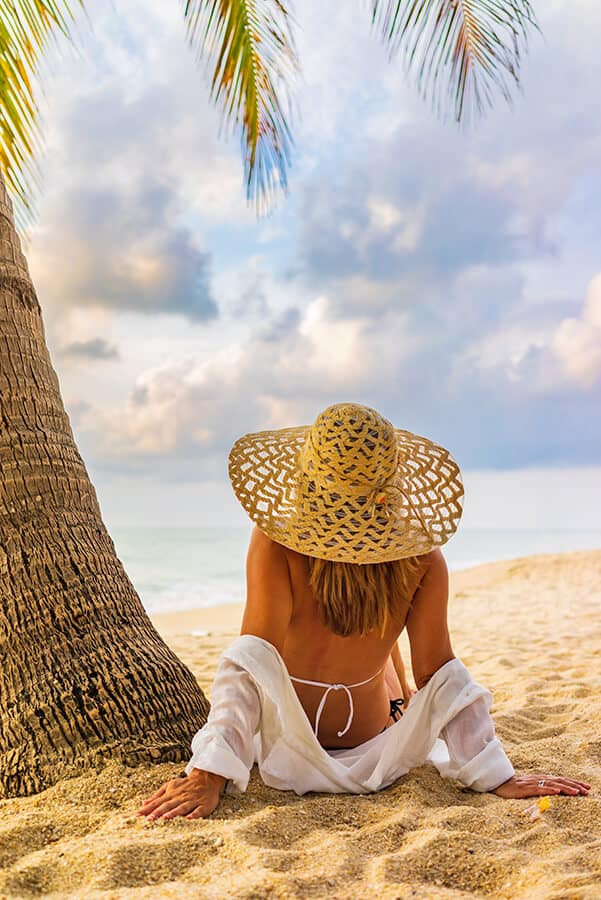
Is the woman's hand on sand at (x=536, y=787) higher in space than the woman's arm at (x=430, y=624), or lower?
lower

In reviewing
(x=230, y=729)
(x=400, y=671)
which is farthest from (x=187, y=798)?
(x=400, y=671)

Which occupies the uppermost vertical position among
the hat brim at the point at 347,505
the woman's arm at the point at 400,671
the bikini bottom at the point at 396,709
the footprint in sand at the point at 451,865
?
the hat brim at the point at 347,505

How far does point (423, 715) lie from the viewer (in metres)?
2.46

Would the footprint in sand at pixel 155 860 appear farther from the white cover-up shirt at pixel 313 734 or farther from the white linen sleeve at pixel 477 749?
the white linen sleeve at pixel 477 749

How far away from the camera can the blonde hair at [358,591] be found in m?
2.43

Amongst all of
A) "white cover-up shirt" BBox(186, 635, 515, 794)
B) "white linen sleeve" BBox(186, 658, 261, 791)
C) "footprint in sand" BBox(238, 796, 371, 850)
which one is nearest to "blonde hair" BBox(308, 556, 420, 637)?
"white cover-up shirt" BBox(186, 635, 515, 794)

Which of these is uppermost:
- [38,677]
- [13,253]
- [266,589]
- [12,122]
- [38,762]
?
[12,122]

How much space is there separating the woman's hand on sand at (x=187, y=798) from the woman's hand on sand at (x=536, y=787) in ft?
2.85

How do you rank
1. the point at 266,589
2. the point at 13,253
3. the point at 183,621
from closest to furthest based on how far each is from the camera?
the point at 266,589 < the point at 13,253 < the point at 183,621

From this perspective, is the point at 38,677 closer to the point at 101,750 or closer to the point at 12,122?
the point at 101,750

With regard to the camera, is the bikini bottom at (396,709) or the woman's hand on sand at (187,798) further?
the bikini bottom at (396,709)

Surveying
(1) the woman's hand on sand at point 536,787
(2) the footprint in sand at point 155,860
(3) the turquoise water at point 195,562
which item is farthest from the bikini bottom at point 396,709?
(3) the turquoise water at point 195,562

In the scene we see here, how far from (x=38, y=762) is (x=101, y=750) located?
0.19 m

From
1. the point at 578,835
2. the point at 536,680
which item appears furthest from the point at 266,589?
the point at 536,680
